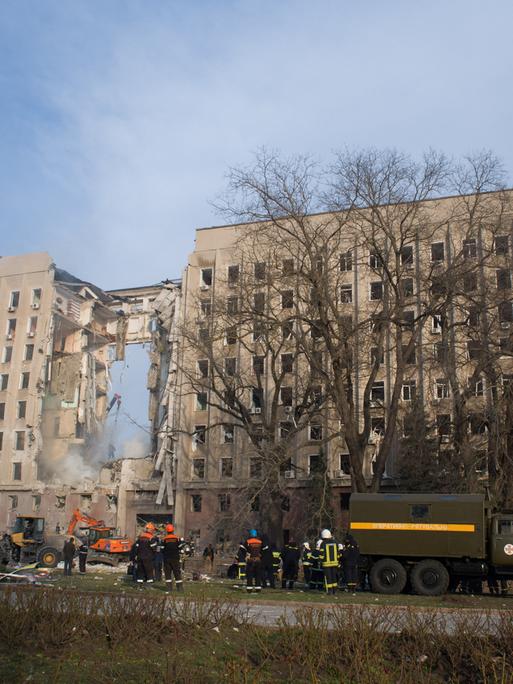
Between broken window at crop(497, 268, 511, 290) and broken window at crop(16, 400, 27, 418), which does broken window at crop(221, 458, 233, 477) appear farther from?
broken window at crop(497, 268, 511, 290)

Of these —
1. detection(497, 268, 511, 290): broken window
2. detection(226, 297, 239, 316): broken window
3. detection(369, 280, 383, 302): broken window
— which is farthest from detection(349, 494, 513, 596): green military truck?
detection(369, 280, 383, 302): broken window

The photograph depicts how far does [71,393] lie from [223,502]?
2004cm

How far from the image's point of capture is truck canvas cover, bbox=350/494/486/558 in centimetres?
2252

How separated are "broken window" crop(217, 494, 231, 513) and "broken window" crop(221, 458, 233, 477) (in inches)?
63.9

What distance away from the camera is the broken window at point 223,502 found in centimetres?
5503

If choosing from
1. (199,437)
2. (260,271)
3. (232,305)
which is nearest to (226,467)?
(199,437)

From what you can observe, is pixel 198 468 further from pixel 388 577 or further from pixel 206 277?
pixel 388 577

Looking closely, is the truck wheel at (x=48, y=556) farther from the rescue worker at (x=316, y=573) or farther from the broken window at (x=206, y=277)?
the broken window at (x=206, y=277)

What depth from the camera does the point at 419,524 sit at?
23.0 meters

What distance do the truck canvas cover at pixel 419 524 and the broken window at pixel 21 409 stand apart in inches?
1850

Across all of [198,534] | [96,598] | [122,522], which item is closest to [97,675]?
[96,598]

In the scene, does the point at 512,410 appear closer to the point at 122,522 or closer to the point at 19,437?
the point at 122,522

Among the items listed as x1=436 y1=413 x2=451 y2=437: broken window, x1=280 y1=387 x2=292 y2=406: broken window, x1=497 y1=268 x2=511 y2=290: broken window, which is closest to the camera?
x1=497 y1=268 x2=511 y2=290: broken window

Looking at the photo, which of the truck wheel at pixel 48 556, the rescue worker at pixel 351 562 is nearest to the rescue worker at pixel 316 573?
the rescue worker at pixel 351 562
